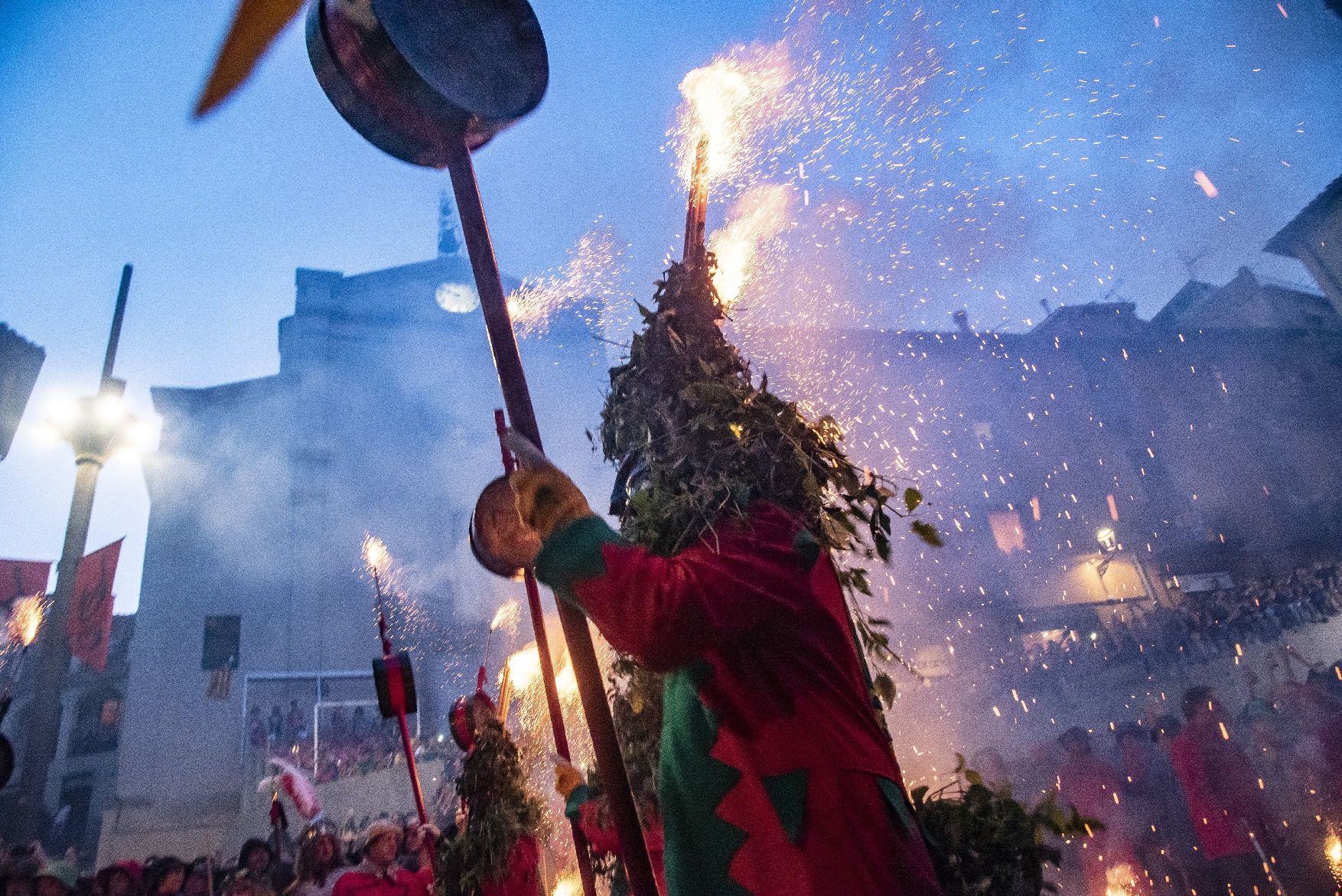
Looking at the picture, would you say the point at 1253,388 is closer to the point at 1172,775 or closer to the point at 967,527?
the point at 967,527

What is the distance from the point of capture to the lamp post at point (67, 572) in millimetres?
8672

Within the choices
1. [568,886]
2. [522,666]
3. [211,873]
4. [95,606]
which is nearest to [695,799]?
[522,666]

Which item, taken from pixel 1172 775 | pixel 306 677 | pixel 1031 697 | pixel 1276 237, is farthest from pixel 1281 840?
pixel 306 677

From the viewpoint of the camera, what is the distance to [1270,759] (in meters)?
14.5

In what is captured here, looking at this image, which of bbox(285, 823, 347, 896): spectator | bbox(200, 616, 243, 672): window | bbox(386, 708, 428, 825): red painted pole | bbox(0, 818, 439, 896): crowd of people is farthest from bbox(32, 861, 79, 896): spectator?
bbox(200, 616, 243, 672): window

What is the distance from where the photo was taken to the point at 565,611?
180cm

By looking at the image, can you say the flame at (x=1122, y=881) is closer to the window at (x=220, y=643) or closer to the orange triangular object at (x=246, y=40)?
the orange triangular object at (x=246, y=40)

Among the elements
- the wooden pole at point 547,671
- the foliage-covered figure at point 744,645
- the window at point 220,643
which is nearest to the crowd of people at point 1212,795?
the wooden pole at point 547,671

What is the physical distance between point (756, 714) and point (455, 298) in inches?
1325

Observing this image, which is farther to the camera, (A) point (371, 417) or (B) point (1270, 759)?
(A) point (371, 417)

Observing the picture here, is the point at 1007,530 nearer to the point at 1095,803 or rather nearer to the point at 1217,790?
the point at 1095,803

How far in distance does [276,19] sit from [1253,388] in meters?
45.6

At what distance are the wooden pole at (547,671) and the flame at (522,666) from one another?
7.49ft

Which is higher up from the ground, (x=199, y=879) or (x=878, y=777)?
(x=199, y=879)
